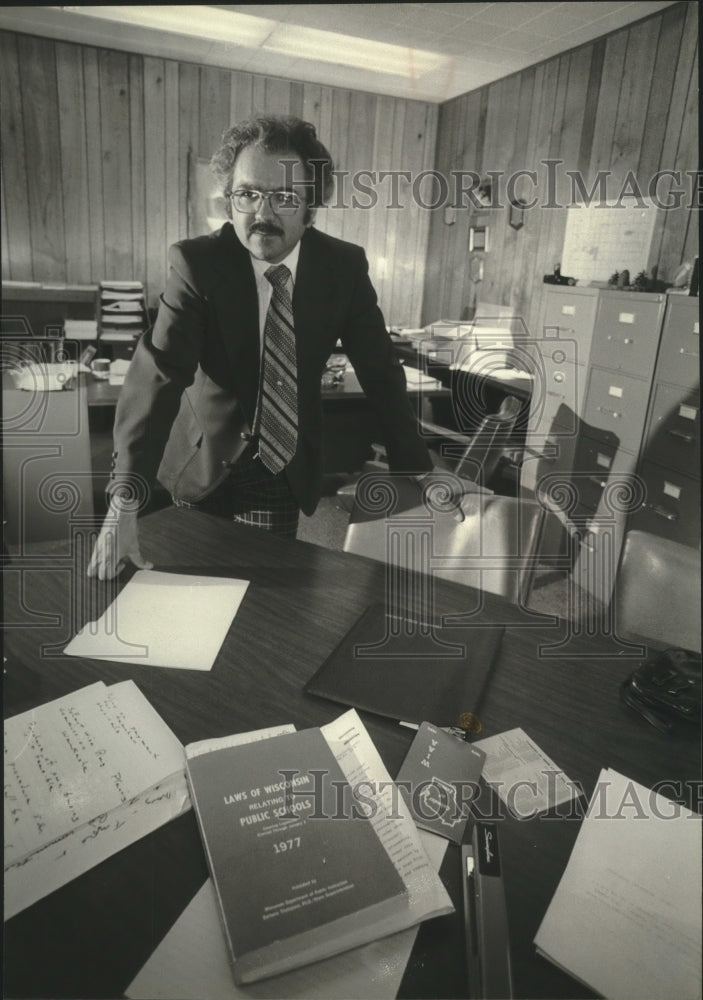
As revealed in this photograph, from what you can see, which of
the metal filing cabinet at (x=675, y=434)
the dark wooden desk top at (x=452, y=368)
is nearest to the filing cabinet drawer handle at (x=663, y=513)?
the metal filing cabinet at (x=675, y=434)

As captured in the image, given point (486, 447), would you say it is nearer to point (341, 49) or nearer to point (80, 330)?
point (341, 49)

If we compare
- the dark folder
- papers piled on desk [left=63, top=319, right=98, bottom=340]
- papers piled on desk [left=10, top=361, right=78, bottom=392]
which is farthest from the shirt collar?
papers piled on desk [left=63, top=319, right=98, bottom=340]

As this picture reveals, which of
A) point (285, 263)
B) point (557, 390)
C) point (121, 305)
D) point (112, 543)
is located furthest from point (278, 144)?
point (121, 305)

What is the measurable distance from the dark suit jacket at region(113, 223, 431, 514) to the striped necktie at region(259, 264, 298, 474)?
3 cm

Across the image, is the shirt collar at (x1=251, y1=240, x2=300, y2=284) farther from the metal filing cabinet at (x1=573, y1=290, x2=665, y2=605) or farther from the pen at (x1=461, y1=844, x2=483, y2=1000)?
the metal filing cabinet at (x1=573, y1=290, x2=665, y2=605)

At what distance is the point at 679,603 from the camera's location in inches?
51.8

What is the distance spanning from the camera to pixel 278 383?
1479mm

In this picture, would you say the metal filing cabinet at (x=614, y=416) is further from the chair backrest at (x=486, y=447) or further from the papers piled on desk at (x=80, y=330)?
the papers piled on desk at (x=80, y=330)

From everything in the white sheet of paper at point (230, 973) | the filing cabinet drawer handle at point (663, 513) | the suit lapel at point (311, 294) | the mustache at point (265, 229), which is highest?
the mustache at point (265, 229)

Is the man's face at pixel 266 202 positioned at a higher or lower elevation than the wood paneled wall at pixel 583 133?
lower

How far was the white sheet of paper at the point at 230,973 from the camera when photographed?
517 millimetres

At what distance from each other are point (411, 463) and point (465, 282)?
2.16 meters

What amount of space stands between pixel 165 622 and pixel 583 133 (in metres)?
4.02

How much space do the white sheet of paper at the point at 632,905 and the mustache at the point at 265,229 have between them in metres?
1.10
